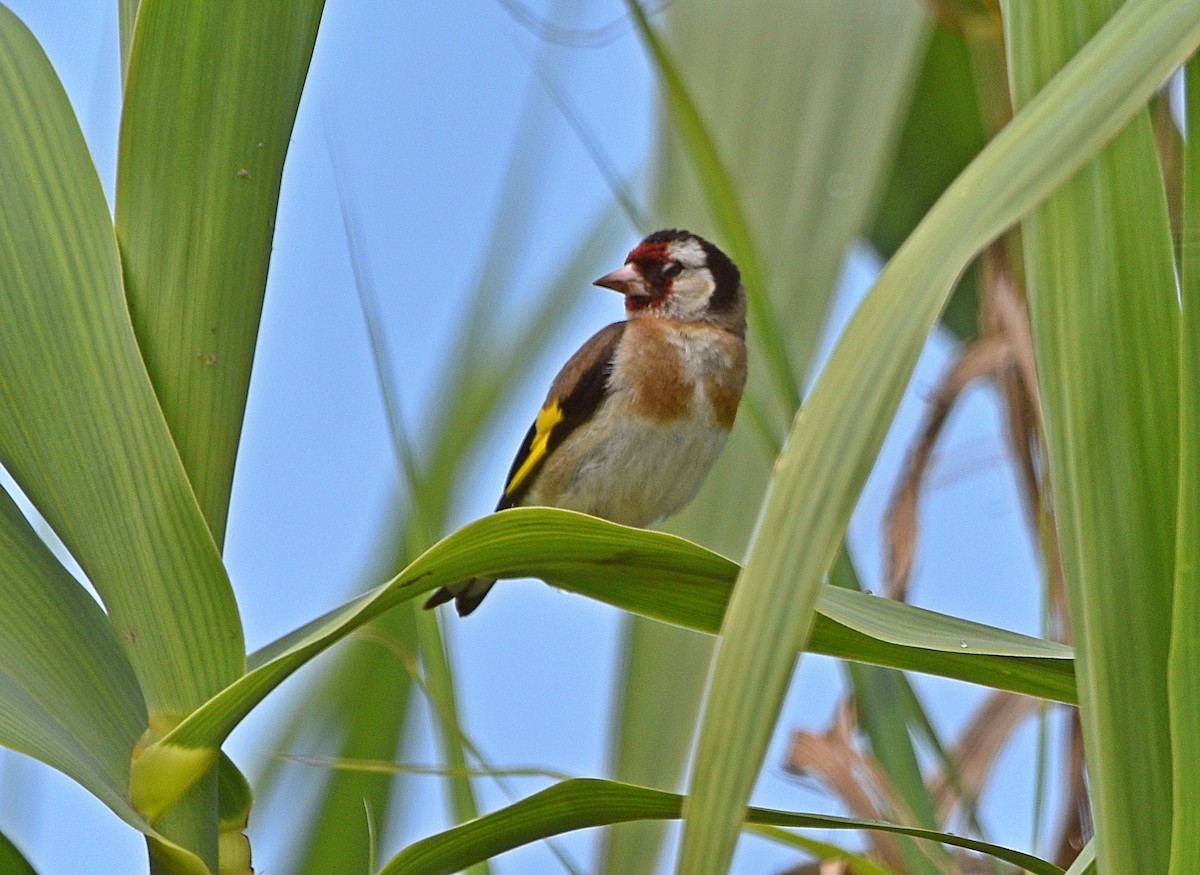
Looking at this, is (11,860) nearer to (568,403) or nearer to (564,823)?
(564,823)

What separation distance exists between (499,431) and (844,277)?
0.52m

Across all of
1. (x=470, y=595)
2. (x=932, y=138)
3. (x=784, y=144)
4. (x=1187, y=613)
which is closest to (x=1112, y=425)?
(x=1187, y=613)

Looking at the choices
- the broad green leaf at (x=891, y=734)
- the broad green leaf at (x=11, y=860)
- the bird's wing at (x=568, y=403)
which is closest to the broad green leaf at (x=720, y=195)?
the broad green leaf at (x=891, y=734)

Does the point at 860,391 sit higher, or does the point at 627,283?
the point at 627,283

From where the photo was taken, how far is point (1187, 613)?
2.34 feet

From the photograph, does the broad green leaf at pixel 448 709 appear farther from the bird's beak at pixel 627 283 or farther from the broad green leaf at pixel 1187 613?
the bird's beak at pixel 627 283

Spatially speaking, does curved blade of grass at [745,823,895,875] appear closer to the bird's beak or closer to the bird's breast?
the bird's breast

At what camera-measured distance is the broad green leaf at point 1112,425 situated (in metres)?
0.74

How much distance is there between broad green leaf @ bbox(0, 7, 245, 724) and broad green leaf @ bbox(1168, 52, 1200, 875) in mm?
552

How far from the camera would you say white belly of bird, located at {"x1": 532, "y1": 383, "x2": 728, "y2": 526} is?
84.4 inches

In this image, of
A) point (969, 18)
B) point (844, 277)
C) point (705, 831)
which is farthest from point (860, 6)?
point (705, 831)

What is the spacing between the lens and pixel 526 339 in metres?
2.02

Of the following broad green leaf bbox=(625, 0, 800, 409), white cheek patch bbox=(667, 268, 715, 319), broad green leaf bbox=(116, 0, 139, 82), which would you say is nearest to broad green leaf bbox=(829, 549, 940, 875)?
broad green leaf bbox=(625, 0, 800, 409)

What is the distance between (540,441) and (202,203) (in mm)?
1379
